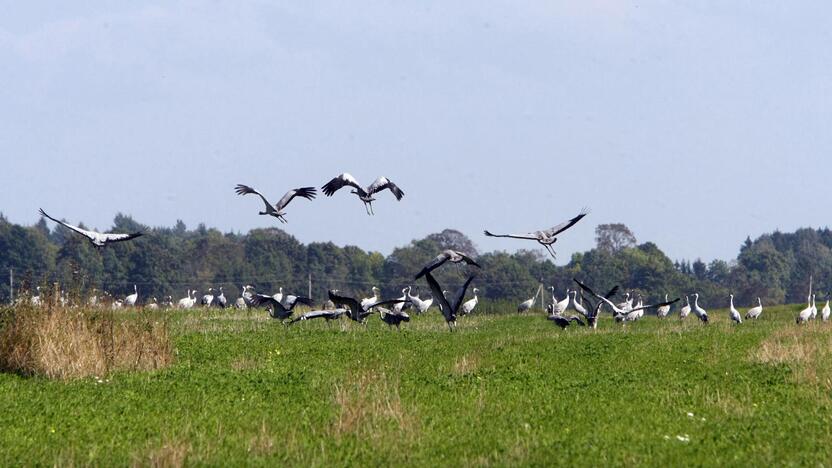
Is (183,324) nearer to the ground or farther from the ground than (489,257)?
nearer to the ground

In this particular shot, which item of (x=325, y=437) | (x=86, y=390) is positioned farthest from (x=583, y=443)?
(x=86, y=390)

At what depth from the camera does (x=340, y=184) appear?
29.8 meters

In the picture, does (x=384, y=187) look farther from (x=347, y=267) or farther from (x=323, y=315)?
(x=347, y=267)

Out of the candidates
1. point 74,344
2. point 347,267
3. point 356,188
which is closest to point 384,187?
point 356,188

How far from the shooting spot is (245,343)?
94.8 ft

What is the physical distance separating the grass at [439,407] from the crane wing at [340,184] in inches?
154

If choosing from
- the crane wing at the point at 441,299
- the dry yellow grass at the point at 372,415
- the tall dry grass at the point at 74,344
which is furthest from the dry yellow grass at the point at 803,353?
the tall dry grass at the point at 74,344

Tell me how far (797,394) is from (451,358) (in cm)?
838

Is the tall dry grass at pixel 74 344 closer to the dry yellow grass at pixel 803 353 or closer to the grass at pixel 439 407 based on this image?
the grass at pixel 439 407

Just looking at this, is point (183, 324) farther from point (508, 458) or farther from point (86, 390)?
point (508, 458)

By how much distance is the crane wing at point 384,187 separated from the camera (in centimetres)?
3016

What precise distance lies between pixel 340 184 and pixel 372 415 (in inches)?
540

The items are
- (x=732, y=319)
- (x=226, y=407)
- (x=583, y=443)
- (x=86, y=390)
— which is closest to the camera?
(x=583, y=443)

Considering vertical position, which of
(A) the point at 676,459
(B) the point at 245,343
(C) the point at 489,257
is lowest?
(A) the point at 676,459
